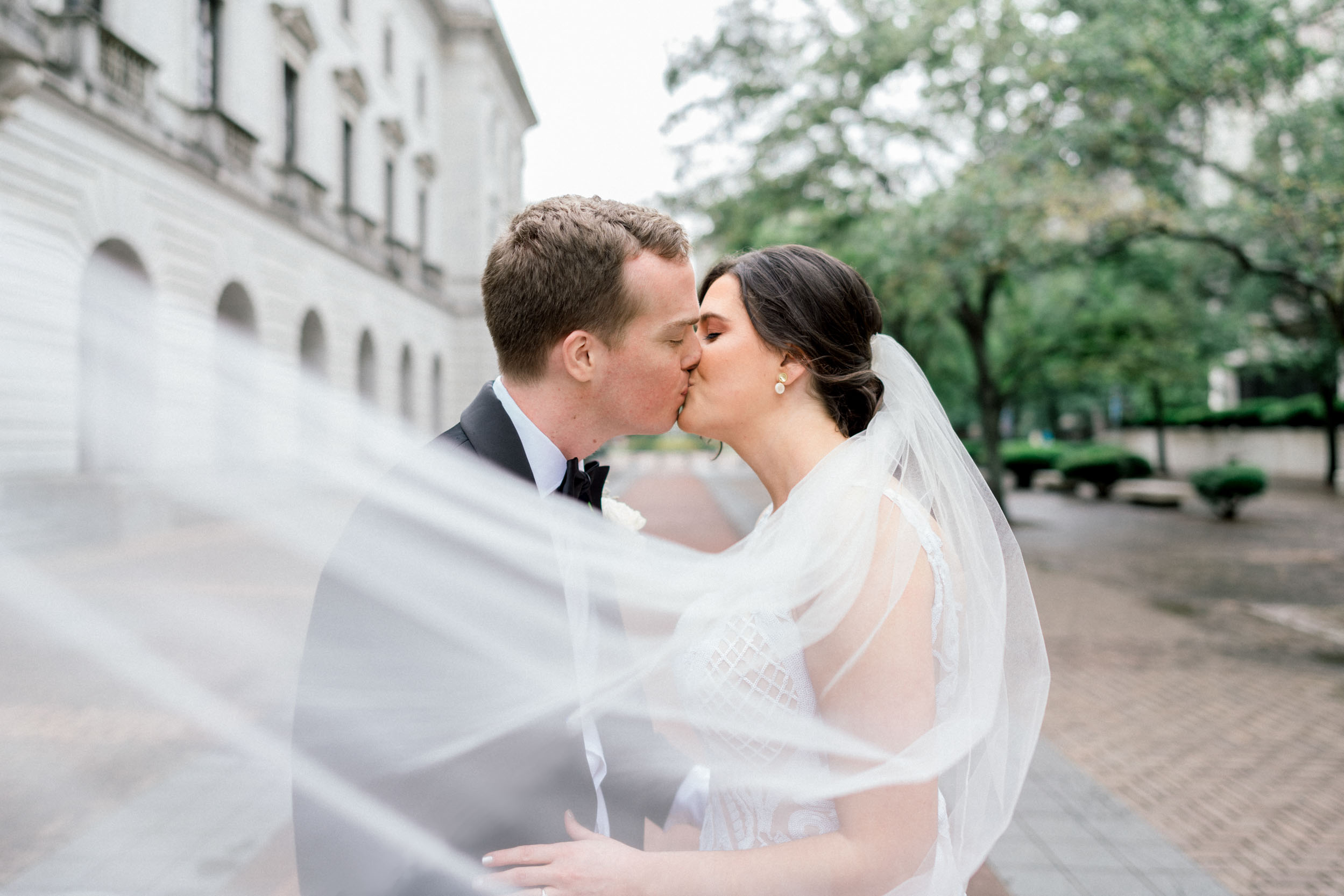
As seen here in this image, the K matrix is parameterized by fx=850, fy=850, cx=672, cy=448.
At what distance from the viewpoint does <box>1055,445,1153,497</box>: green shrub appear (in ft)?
86.9

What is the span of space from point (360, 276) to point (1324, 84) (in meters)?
19.9

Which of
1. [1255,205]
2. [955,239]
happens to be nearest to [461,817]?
[1255,205]

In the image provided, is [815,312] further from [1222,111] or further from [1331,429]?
[1331,429]

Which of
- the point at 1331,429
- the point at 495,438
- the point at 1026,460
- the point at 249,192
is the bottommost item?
the point at 1026,460

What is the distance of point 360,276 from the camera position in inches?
Result: 868

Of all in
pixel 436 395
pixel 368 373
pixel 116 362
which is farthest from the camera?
pixel 436 395

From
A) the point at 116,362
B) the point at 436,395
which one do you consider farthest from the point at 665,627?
the point at 436,395

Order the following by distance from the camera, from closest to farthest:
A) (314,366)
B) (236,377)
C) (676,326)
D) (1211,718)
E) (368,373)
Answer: (676,326), (1211,718), (236,377), (314,366), (368,373)

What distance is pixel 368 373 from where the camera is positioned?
2381 centimetres

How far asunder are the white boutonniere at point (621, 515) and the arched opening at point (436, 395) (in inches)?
1075

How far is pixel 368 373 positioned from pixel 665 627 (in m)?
23.3

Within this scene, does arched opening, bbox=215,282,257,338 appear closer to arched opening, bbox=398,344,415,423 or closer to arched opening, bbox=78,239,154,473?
arched opening, bbox=78,239,154,473

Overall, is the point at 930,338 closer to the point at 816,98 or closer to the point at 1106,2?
the point at 816,98

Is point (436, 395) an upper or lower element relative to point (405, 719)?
upper
